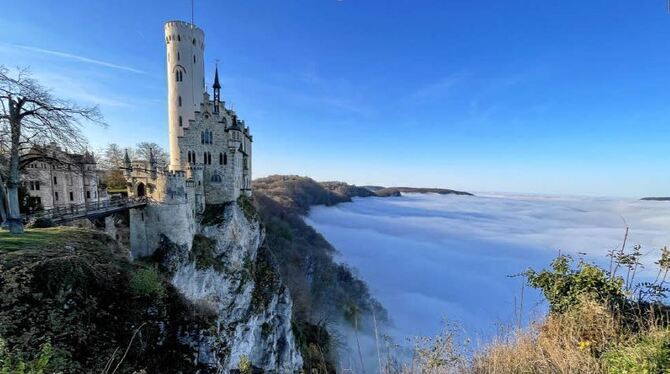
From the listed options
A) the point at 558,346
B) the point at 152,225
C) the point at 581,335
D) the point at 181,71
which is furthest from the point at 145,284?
the point at 181,71

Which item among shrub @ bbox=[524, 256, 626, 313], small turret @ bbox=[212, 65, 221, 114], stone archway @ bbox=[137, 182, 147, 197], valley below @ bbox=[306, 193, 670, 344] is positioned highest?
small turret @ bbox=[212, 65, 221, 114]

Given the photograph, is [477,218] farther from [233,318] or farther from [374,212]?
[233,318]

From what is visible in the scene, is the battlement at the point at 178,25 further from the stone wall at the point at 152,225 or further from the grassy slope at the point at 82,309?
the grassy slope at the point at 82,309

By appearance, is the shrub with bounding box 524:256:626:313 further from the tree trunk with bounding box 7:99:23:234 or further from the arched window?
the arched window

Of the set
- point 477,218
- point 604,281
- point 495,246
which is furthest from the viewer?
point 477,218

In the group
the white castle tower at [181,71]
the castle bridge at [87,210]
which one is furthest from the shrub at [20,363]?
the white castle tower at [181,71]

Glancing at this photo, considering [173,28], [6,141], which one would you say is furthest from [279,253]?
[6,141]

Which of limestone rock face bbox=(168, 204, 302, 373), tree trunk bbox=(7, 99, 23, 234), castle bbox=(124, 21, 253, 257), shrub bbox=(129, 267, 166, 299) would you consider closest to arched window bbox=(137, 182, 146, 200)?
castle bbox=(124, 21, 253, 257)
